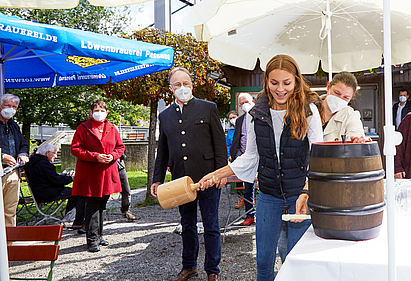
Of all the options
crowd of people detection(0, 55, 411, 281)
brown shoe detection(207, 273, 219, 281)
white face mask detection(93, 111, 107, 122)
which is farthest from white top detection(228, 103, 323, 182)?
white face mask detection(93, 111, 107, 122)

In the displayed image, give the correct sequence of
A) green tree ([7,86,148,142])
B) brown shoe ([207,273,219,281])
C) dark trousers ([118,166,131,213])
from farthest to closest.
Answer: green tree ([7,86,148,142]) → dark trousers ([118,166,131,213]) → brown shoe ([207,273,219,281])

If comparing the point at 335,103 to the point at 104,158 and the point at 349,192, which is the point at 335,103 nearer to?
the point at 349,192

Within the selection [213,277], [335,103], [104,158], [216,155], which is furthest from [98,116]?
[335,103]

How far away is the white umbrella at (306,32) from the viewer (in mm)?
3857

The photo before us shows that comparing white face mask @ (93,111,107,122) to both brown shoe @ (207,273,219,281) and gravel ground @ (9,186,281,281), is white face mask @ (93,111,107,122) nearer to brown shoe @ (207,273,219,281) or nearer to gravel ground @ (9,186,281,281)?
gravel ground @ (9,186,281,281)

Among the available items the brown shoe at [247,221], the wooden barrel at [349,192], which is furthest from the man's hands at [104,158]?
the wooden barrel at [349,192]

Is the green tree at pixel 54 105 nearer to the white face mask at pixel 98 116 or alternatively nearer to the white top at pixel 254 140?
the white face mask at pixel 98 116

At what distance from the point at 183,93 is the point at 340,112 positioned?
Result: 146 centimetres

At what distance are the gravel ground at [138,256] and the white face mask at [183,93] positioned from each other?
6.16ft

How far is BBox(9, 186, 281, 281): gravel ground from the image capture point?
3.99 meters

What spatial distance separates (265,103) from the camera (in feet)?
7.72

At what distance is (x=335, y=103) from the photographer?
280 centimetres

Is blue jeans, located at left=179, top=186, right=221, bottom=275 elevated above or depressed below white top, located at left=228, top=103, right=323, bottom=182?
below

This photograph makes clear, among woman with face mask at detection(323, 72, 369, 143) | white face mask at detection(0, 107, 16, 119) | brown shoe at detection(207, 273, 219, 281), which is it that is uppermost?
white face mask at detection(0, 107, 16, 119)
